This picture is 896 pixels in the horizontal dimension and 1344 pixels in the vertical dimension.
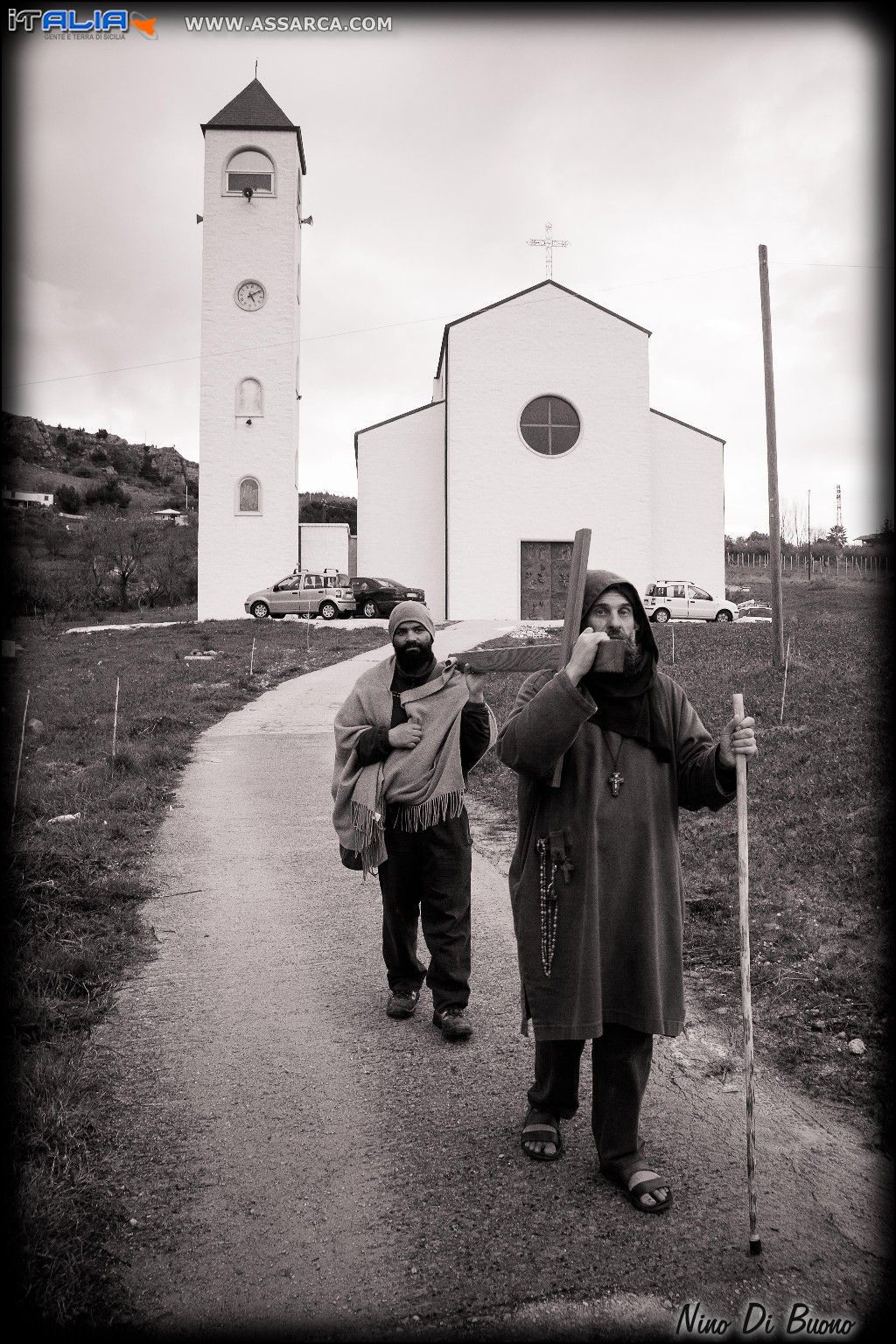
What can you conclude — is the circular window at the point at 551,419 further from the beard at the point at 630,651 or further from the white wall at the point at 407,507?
the beard at the point at 630,651

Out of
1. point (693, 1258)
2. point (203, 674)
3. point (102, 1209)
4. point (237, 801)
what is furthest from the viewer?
point (203, 674)

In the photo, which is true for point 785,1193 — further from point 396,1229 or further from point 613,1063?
point 396,1229

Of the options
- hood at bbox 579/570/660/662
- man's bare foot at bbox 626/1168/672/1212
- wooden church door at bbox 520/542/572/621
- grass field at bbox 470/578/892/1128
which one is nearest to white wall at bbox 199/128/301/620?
wooden church door at bbox 520/542/572/621

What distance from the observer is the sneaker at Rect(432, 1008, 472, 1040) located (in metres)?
4.27

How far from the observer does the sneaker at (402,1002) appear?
4.55m

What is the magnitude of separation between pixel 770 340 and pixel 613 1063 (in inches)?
644

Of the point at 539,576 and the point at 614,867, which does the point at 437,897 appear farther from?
the point at 539,576

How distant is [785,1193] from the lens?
123 inches

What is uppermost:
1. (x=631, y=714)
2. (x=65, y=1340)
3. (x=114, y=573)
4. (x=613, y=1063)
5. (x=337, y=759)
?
(x=114, y=573)

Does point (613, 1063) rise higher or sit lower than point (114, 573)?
lower

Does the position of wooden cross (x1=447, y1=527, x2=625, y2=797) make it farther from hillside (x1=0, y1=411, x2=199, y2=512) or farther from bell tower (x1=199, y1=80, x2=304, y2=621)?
hillside (x1=0, y1=411, x2=199, y2=512)

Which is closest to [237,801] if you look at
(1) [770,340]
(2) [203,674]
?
(2) [203,674]

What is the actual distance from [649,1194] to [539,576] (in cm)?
3175

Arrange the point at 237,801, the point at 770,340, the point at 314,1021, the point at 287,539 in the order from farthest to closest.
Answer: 1. the point at 287,539
2. the point at 770,340
3. the point at 237,801
4. the point at 314,1021
